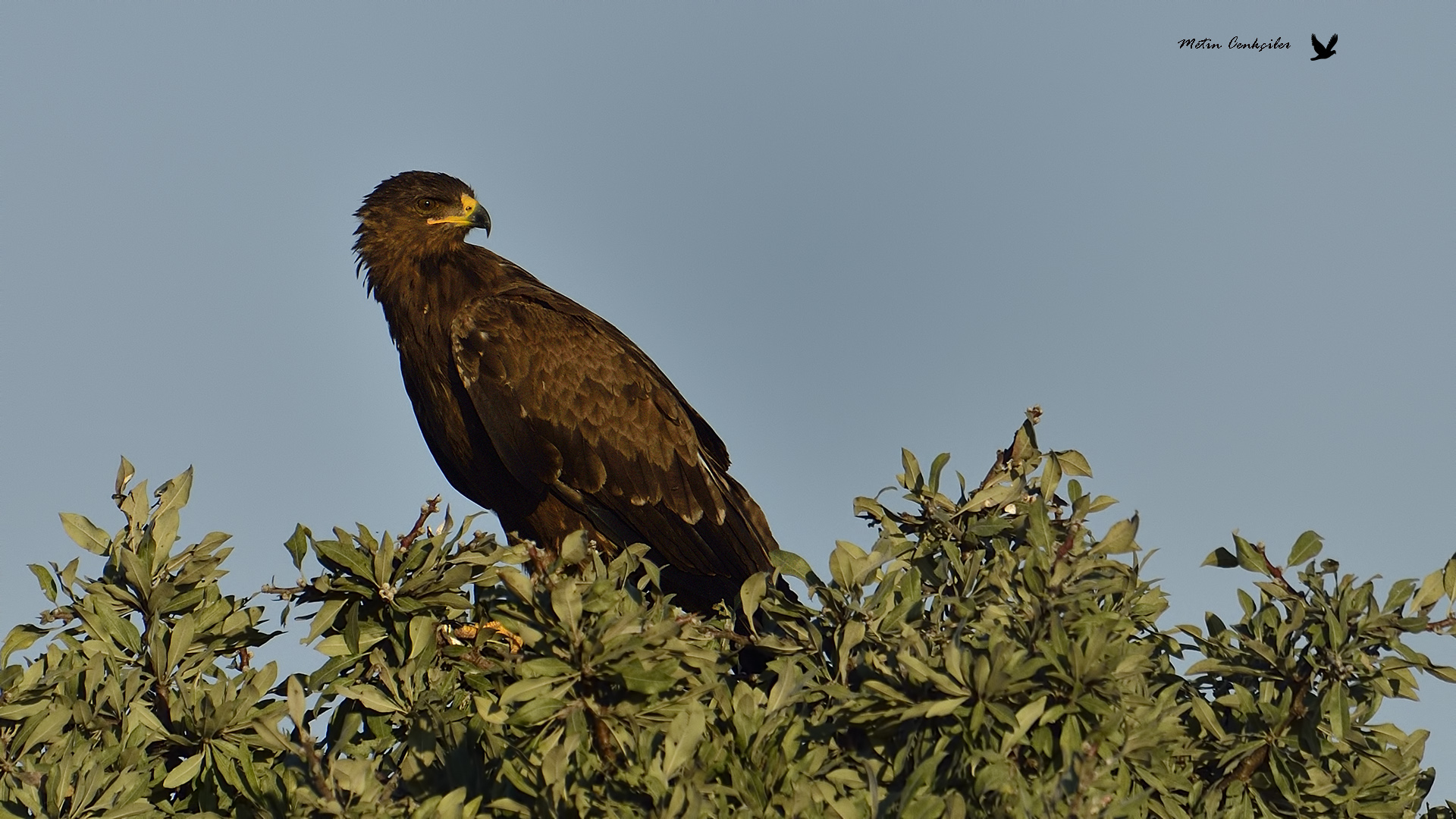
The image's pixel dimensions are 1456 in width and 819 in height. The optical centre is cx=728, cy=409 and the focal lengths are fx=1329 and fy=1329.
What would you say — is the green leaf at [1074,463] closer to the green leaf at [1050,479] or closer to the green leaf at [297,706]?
the green leaf at [1050,479]

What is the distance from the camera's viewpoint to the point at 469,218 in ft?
29.3

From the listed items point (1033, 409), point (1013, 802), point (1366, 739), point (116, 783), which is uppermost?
point (1033, 409)

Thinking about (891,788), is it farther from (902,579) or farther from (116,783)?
(116,783)

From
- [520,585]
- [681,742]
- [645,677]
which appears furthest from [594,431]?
[681,742]

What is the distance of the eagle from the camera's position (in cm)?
803

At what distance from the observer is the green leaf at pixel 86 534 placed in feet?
14.0

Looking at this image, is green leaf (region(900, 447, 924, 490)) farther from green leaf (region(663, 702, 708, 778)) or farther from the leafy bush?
green leaf (region(663, 702, 708, 778))

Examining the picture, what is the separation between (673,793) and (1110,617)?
1.46m

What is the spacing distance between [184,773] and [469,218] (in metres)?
5.52

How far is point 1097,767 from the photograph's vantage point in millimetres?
3418

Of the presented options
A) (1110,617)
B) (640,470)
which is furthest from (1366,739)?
(640,470)

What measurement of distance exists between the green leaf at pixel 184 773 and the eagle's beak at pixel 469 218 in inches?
213

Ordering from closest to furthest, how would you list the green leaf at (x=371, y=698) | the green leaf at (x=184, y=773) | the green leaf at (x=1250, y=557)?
1. the green leaf at (x=184, y=773)
2. the green leaf at (x=371, y=698)
3. the green leaf at (x=1250, y=557)

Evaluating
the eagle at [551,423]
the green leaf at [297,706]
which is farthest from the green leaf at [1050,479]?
the eagle at [551,423]
